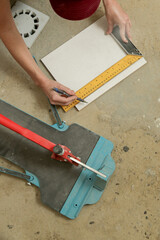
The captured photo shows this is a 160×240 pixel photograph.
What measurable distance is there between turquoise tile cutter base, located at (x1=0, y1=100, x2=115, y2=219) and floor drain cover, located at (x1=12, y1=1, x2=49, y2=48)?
53 cm

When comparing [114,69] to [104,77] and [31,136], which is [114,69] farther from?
[31,136]

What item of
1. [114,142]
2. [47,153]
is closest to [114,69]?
[114,142]

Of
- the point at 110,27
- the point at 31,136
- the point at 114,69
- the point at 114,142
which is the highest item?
the point at 110,27

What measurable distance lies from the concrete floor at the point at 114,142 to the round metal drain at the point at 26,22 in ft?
0.26

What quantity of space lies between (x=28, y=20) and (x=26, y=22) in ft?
0.07

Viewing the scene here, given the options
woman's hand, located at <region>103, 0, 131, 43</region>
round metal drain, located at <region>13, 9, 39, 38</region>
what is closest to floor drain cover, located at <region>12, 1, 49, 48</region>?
round metal drain, located at <region>13, 9, 39, 38</region>

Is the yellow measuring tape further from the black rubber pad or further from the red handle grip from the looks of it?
the red handle grip

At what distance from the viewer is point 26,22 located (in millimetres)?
1697

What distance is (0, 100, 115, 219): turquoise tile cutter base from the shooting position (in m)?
1.40

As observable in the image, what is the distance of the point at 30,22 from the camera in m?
1.70

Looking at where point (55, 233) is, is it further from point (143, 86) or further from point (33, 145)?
point (143, 86)

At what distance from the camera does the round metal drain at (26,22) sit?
168cm

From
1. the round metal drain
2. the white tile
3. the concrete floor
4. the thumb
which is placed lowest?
the concrete floor

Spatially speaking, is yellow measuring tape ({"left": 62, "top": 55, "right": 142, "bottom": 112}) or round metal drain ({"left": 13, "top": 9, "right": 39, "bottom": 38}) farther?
round metal drain ({"left": 13, "top": 9, "right": 39, "bottom": 38})
